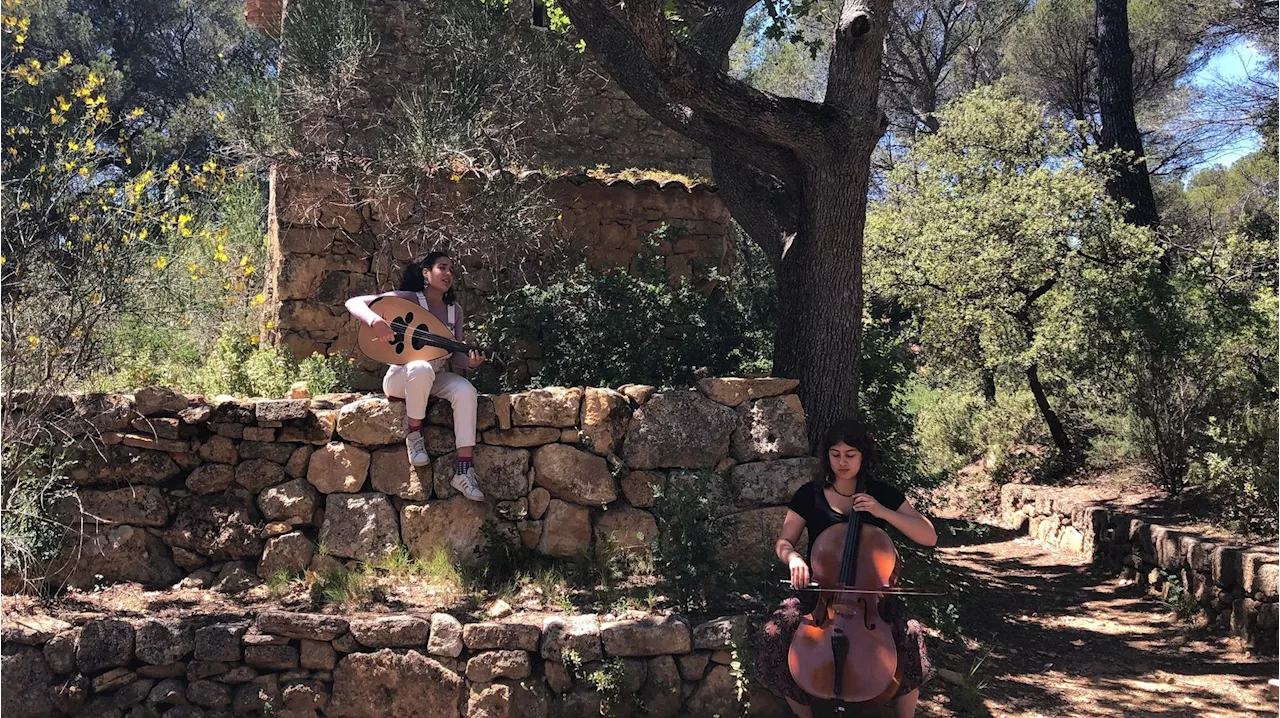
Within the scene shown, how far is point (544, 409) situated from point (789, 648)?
80.0 inches

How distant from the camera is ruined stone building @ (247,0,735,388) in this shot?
6.68 meters

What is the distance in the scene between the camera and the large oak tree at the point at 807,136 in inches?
198

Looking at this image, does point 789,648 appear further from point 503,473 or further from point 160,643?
point 160,643

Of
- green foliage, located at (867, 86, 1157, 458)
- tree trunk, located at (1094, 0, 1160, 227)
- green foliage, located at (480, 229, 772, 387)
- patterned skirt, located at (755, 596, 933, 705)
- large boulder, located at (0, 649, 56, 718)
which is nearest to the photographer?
patterned skirt, located at (755, 596, 933, 705)

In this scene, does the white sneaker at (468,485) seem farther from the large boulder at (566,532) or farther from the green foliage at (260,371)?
the green foliage at (260,371)

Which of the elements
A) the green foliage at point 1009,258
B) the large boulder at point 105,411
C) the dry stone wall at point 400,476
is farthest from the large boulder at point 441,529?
the green foliage at point 1009,258

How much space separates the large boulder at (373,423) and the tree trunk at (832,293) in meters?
2.30

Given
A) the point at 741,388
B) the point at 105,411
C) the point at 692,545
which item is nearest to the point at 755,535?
the point at 692,545

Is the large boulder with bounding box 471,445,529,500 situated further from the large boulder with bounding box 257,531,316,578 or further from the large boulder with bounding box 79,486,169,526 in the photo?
the large boulder with bounding box 79,486,169,526

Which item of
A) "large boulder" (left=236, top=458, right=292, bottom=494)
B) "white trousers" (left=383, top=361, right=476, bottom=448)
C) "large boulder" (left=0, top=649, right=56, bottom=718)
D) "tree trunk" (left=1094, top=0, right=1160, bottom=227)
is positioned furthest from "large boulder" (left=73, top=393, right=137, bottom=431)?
"tree trunk" (left=1094, top=0, right=1160, bottom=227)

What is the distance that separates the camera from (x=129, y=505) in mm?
4965

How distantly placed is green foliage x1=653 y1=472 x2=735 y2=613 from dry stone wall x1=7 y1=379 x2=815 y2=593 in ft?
0.62

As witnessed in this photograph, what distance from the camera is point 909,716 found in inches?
137

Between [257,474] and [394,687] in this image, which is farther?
[257,474]
